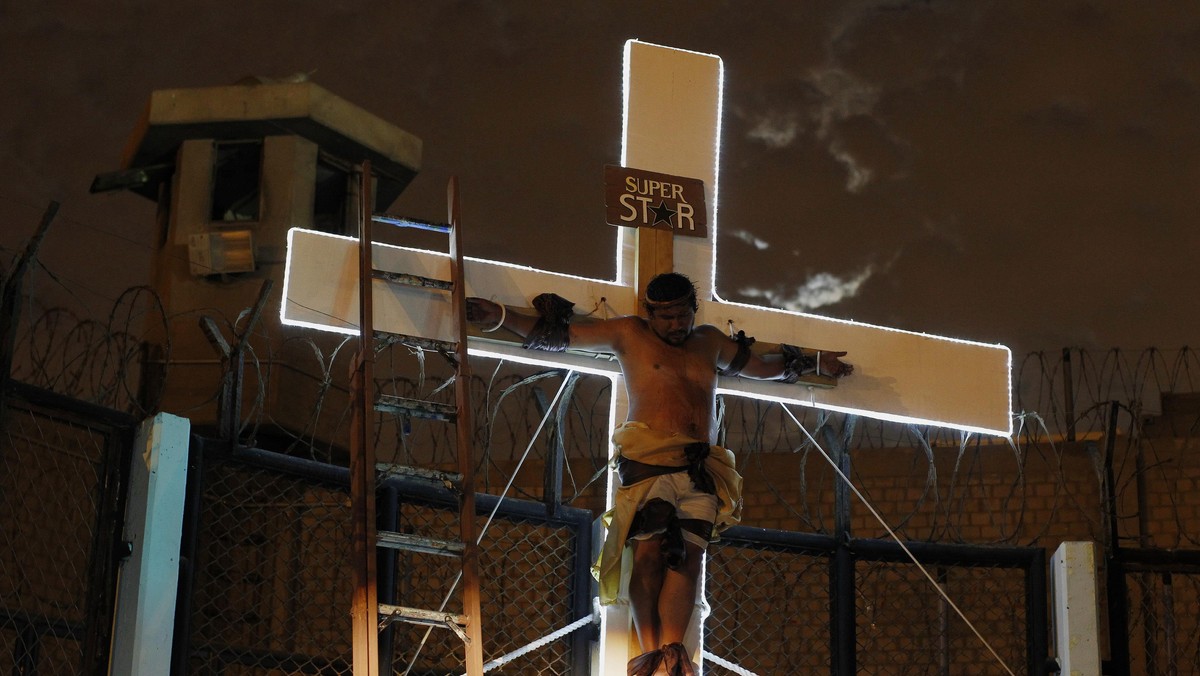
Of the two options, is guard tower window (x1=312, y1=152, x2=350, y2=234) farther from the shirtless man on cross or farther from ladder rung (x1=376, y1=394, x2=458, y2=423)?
ladder rung (x1=376, y1=394, x2=458, y2=423)

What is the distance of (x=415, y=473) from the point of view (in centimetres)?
580

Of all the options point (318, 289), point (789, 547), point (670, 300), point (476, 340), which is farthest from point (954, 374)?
point (318, 289)

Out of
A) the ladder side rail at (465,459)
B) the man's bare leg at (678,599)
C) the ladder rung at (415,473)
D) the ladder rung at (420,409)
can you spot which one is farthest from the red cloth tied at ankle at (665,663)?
the ladder rung at (420,409)

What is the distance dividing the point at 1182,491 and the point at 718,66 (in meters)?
9.95

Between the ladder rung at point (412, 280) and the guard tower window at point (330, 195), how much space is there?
1253 cm

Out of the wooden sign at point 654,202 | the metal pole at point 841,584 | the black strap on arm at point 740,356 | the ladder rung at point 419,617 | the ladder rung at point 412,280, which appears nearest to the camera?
the ladder rung at point 419,617

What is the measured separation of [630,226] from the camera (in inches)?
279

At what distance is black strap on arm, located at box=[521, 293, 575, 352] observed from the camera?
6.57m

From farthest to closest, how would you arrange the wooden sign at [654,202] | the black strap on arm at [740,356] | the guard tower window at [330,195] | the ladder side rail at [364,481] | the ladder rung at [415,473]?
the guard tower window at [330,195]
the wooden sign at [654,202]
the black strap on arm at [740,356]
the ladder rung at [415,473]
the ladder side rail at [364,481]

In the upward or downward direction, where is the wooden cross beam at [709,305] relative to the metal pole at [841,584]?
upward

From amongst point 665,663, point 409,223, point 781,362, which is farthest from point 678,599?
point 409,223

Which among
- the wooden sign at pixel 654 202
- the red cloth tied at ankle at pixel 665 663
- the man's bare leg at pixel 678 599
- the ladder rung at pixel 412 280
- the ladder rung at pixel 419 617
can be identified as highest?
the wooden sign at pixel 654 202

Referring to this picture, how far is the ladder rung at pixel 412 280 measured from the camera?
6410 mm

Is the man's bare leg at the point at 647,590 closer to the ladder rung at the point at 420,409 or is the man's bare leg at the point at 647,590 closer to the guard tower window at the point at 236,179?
the ladder rung at the point at 420,409
